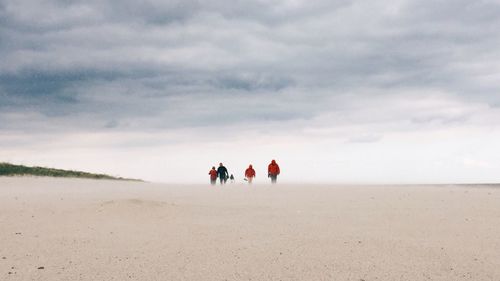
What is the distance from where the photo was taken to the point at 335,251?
898cm

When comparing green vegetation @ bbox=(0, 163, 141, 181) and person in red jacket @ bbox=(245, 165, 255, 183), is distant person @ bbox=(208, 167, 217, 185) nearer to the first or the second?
A: person in red jacket @ bbox=(245, 165, 255, 183)

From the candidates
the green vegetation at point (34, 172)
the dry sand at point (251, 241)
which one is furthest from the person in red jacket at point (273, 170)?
the dry sand at point (251, 241)

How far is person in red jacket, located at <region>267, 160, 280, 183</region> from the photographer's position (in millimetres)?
33000

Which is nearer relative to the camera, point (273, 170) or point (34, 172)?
point (273, 170)

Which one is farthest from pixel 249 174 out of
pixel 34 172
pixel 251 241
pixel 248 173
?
pixel 251 241

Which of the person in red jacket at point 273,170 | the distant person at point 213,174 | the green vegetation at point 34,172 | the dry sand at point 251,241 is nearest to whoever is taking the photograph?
the dry sand at point 251,241

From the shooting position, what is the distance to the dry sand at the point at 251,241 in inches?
310

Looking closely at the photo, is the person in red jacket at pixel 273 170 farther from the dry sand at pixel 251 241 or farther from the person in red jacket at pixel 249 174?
the dry sand at pixel 251 241

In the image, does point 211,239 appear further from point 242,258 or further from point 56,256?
point 56,256

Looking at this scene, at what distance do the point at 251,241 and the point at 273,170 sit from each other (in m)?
23.1

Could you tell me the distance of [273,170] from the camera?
3297 cm

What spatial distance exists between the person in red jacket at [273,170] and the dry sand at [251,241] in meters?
17.3

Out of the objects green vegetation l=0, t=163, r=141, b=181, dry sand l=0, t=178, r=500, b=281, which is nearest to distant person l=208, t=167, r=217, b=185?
green vegetation l=0, t=163, r=141, b=181

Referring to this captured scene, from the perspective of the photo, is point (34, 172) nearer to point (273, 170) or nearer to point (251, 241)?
point (273, 170)
